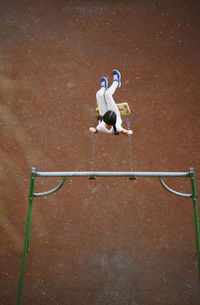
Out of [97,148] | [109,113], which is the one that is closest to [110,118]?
[109,113]

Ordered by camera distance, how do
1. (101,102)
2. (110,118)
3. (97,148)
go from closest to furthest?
(110,118), (101,102), (97,148)

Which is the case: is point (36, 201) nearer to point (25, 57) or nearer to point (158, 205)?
point (158, 205)

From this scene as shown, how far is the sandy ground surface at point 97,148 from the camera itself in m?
4.01

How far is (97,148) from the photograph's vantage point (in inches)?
168

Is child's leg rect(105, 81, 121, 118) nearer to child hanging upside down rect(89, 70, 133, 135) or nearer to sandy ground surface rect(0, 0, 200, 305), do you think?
child hanging upside down rect(89, 70, 133, 135)

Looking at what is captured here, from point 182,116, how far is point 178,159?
612 millimetres

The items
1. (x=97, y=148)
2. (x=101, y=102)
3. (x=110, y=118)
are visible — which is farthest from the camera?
(x=97, y=148)

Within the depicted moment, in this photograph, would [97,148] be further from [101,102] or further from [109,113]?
[109,113]

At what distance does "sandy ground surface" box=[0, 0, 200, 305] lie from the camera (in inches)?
158

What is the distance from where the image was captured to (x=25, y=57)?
180 inches

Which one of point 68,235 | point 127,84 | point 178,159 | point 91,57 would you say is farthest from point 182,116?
point 68,235

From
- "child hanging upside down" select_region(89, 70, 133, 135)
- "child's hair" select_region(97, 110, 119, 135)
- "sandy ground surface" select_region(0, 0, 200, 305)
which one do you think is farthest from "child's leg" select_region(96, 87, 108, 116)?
"sandy ground surface" select_region(0, 0, 200, 305)

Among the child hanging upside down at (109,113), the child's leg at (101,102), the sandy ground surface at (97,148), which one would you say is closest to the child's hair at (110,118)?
the child hanging upside down at (109,113)

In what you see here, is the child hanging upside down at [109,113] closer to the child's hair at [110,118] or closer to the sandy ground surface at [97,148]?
the child's hair at [110,118]
